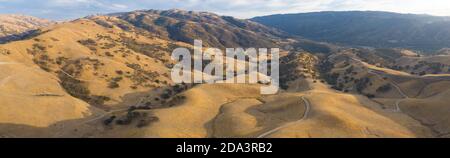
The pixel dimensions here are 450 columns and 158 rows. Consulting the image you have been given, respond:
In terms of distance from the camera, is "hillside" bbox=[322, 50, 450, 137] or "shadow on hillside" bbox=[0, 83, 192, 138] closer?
"shadow on hillside" bbox=[0, 83, 192, 138]

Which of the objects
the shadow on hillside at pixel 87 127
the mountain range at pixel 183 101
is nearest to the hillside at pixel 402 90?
the mountain range at pixel 183 101

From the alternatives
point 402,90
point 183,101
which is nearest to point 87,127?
point 183,101

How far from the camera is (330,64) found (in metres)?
174

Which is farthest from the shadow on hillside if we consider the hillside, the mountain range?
the hillside

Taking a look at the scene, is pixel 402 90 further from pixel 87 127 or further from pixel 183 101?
pixel 87 127

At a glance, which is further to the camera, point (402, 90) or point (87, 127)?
point (402, 90)

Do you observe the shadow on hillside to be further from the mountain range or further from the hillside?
the hillside

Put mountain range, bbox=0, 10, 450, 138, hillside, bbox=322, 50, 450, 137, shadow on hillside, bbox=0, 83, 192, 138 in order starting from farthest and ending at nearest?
1. hillside, bbox=322, 50, 450, 137
2. shadow on hillside, bbox=0, 83, 192, 138
3. mountain range, bbox=0, 10, 450, 138

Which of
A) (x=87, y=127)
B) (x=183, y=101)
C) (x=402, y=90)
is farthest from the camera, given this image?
(x=402, y=90)

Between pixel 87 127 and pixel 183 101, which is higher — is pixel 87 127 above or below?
below

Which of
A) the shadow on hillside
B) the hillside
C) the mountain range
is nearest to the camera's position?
the mountain range

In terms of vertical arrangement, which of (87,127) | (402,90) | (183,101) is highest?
(183,101)

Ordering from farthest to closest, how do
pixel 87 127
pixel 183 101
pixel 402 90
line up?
pixel 402 90, pixel 183 101, pixel 87 127
